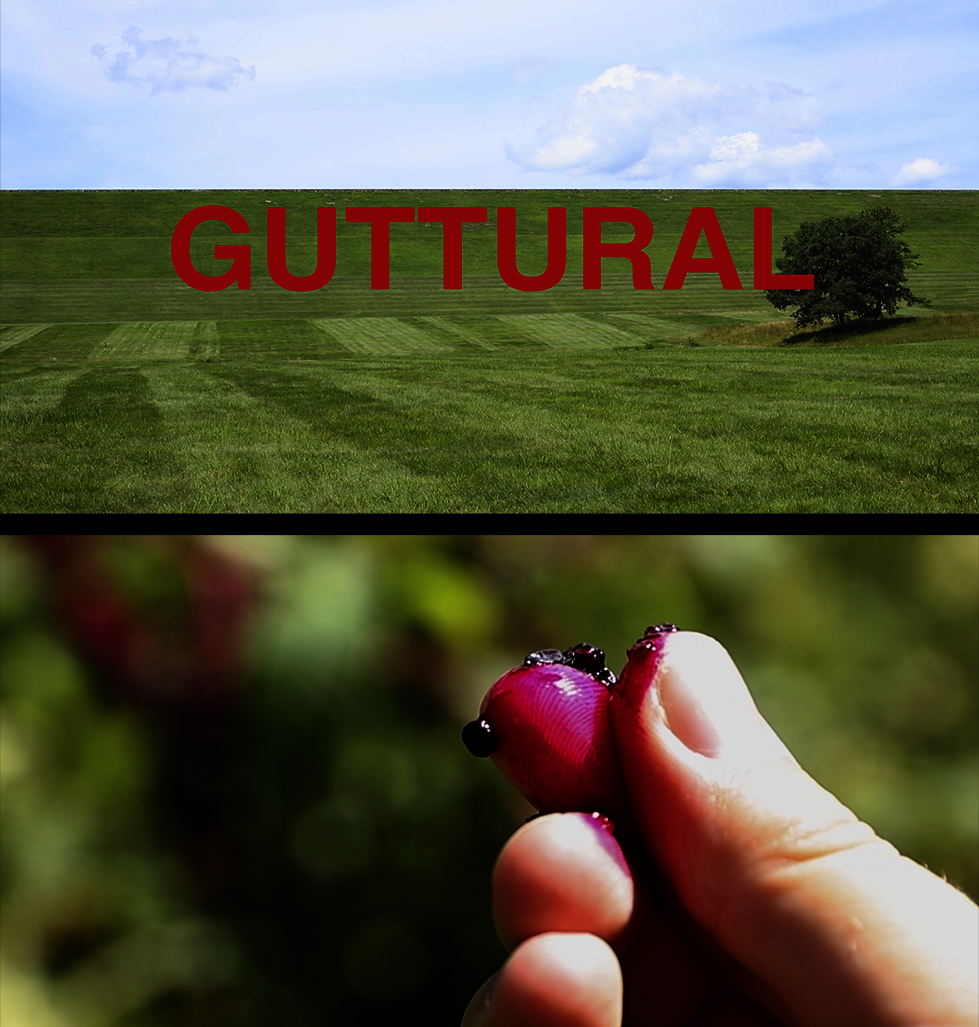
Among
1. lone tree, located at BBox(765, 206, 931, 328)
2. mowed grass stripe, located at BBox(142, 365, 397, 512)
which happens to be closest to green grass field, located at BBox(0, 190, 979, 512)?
mowed grass stripe, located at BBox(142, 365, 397, 512)

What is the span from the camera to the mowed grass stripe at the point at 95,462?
12.1 m

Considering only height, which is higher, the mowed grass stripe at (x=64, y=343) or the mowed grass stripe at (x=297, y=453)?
the mowed grass stripe at (x=64, y=343)

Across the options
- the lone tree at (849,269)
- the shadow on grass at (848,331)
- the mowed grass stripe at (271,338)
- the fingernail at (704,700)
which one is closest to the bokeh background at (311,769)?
the fingernail at (704,700)

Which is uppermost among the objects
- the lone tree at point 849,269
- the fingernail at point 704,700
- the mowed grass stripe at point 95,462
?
the lone tree at point 849,269

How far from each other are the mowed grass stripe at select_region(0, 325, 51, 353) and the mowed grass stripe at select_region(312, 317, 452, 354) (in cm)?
1330

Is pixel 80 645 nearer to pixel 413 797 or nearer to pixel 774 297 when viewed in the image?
pixel 413 797

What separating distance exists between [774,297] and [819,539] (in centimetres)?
4826

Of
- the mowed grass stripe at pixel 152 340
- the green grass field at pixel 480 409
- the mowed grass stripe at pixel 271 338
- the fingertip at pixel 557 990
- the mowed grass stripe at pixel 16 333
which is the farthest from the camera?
the mowed grass stripe at pixel 16 333

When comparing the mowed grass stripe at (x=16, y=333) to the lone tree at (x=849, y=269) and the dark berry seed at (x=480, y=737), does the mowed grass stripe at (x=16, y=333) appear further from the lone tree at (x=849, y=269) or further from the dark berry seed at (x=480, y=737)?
the dark berry seed at (x=480, y=737)

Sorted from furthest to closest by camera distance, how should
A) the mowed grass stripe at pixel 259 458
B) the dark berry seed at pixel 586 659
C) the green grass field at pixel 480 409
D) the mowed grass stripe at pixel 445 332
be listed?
the mowed grass stripe at pixel 445 332 < the green grass field at pixel 480 409 < the mowed grass stripe at pixel 259 458 < the dark berry seed at pixel 586 659

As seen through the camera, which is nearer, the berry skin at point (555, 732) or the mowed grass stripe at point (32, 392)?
the berry skin at point (555, 732)

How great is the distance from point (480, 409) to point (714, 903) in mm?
18721

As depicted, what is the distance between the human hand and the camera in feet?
3.02

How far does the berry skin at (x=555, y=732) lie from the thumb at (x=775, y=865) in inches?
0.8
